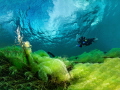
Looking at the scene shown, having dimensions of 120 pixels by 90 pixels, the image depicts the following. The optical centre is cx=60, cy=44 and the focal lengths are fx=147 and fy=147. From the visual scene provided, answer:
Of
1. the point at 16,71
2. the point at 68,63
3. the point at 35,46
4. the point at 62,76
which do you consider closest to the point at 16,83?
the point at 16,71

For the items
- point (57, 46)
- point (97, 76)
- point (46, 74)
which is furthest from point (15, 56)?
point (57, 46)

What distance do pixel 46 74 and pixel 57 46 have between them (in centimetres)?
2928

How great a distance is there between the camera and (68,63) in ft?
16.6

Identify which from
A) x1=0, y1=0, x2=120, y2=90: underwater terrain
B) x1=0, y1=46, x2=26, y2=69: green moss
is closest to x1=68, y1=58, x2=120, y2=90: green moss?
x1=0, y1=0, x2=120, y2=90: underwater terrain

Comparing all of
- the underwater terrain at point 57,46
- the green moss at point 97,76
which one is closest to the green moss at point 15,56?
the underwater terrain at point 57,46

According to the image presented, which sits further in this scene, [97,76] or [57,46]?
[57,46]

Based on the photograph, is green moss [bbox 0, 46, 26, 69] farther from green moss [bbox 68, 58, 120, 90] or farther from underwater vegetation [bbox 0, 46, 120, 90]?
green moss [bbox 68, 58, 120, 90]

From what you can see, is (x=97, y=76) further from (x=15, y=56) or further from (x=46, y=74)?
(x=15, y=56)

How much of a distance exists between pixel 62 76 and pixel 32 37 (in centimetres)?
2163

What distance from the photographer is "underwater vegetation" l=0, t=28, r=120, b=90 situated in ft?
11.4

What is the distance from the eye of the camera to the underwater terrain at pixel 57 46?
144 inches

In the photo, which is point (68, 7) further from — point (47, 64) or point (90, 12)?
point (47, 64)

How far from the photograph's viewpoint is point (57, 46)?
108 feet

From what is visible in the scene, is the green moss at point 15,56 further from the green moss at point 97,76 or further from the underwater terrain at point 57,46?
the green moss at point 97,76
